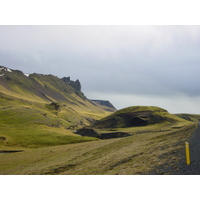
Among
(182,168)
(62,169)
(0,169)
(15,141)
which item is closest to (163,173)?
(182,168)

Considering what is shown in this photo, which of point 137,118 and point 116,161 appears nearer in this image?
point 116,161

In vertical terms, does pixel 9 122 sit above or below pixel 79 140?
above

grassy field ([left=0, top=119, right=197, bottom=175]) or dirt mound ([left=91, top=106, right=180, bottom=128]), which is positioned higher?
dirt mound ([left=91, top=106, right=180, bottom=128])

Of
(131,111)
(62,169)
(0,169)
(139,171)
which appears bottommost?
(0,169)

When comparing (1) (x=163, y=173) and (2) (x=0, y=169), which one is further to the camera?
(2) (x=0, y=169)

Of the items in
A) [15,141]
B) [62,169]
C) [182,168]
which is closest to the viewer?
[182,168]

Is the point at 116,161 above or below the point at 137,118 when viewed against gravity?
below

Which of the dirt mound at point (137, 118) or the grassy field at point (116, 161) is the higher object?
the dirt mound at point (137, 118)

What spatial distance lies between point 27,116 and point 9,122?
56.2 ft

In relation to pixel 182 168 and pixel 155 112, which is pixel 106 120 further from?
pixel 182 168

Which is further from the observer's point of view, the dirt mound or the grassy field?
the dirt mound

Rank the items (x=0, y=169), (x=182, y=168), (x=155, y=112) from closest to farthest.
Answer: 1. (x=182, y=168)
2. (x=0, y=169)
3. (x=155, y=112)

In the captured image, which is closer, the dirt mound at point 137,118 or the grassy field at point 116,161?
the grassy field at point 116,161

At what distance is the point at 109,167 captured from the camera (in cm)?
2412
